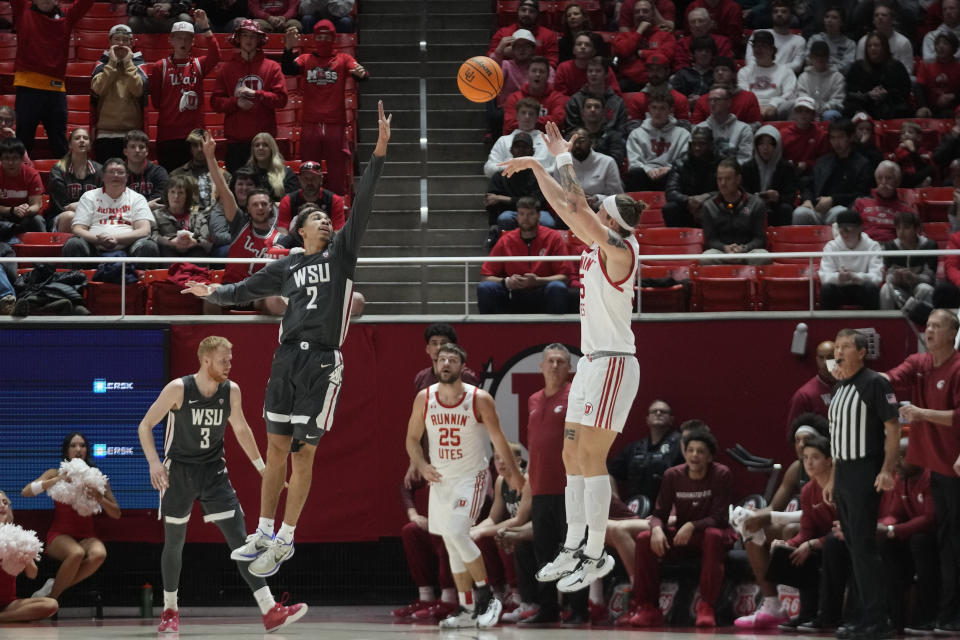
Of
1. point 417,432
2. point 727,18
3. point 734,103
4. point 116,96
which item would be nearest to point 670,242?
point 734,103

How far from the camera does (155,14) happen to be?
18.5 meters

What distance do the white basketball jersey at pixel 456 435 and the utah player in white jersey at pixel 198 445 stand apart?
172 centimetres

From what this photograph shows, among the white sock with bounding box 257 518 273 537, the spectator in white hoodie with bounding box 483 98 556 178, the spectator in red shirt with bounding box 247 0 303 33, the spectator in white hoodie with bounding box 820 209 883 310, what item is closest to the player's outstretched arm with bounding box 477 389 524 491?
the white sock with bounding box 257 518 273 537

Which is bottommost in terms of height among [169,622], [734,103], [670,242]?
[169,622]

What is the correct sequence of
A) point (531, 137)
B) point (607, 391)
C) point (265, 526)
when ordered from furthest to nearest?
point (531, 137)
point (265, 526)
point (607, 391)

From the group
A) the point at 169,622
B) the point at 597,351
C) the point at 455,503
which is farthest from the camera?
the point at 455,503

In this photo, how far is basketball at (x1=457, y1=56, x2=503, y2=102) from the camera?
1292cm

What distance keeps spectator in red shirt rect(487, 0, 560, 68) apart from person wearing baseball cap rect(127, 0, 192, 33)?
164 inches

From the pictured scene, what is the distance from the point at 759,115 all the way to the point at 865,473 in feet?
22.6

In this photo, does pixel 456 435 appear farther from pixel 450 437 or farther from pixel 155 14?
pixel 155 14

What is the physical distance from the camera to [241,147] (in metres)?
16.2

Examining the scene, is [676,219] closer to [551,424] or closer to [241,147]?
[551,424]

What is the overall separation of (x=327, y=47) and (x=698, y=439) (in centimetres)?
715

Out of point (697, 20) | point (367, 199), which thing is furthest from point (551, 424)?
point (697, 20)
